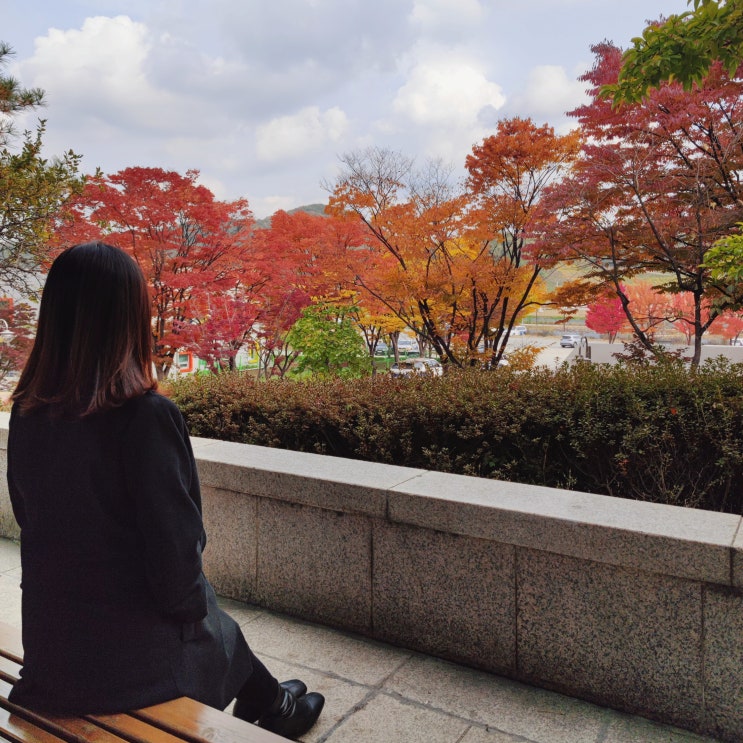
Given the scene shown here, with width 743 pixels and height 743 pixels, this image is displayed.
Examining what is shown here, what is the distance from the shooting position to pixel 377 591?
3191mm

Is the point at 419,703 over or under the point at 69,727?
under

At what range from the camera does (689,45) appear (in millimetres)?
4707

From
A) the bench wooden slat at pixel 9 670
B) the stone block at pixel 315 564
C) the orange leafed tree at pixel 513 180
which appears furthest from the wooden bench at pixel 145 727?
the orange leafed tree at pixel 513 180

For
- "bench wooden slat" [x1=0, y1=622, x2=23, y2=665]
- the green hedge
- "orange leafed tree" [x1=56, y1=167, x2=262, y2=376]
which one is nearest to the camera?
"bench wooden slat" [x1=0, y1=622, x2=23, y2=665]

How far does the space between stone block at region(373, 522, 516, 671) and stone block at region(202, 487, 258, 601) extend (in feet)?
2.77

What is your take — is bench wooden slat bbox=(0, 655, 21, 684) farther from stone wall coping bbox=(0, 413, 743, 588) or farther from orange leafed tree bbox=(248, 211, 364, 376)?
orange leafed tree bbox=(248, 211, 364, 376)

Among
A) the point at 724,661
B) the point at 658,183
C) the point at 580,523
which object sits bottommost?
the point at 724,661

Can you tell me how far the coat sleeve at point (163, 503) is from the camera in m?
1.56

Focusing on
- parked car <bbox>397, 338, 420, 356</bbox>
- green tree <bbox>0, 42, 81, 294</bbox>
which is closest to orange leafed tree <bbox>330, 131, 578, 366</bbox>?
green tree <bbox>0, 42, 81, 294</bbox>

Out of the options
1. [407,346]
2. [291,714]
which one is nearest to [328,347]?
[291,714]

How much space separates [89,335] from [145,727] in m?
1.05

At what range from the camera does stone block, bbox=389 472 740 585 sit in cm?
240

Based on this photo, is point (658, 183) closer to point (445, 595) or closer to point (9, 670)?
point (445, 595)

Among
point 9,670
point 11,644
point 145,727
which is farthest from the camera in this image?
point 11,644
